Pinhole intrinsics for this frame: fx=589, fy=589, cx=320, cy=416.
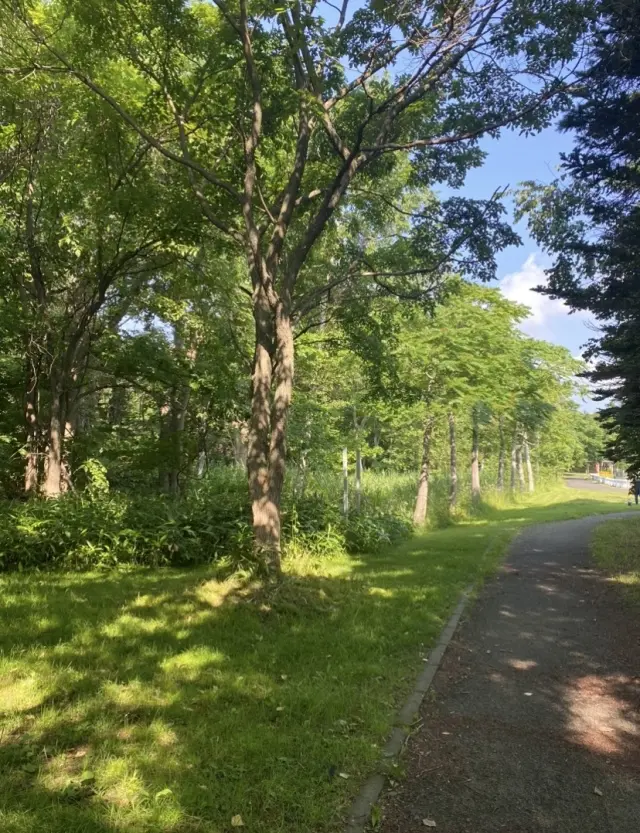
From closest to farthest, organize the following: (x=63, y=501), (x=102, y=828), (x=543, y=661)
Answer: (x=102, y=828) < (x=543, y=661) < (x=63, y=501)

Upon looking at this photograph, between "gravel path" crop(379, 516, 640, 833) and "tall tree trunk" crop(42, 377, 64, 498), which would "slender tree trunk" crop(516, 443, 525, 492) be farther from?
"gravel path" crop(379, 516, 640, 833)

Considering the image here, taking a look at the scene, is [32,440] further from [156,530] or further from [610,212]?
[610,212]

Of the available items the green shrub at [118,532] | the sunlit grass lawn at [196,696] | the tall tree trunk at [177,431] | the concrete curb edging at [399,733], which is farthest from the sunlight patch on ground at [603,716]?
the tall tree trunk at [177,431]

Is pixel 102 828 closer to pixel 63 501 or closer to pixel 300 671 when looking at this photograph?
pixel 300 671

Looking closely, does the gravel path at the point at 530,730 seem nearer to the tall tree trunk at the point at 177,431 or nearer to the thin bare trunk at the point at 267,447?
the thin bare trunk at the point at 267,447

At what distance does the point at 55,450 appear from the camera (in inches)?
405

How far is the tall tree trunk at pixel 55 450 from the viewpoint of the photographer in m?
10.2

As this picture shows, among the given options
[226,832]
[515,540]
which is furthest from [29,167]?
[515,540]

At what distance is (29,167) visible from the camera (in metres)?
9.73

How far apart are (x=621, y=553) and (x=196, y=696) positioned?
9.06 m

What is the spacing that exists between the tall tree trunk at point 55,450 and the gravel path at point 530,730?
24.0 ft

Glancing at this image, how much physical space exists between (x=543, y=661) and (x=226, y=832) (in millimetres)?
3638

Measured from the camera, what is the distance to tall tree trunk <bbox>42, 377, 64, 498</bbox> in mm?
10234

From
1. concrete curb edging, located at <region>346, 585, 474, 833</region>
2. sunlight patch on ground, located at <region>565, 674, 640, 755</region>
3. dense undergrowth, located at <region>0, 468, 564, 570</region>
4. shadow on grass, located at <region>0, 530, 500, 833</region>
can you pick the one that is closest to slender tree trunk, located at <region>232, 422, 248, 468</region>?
dense undergrowth, located at <region>0, 468, 564, 570</region>
